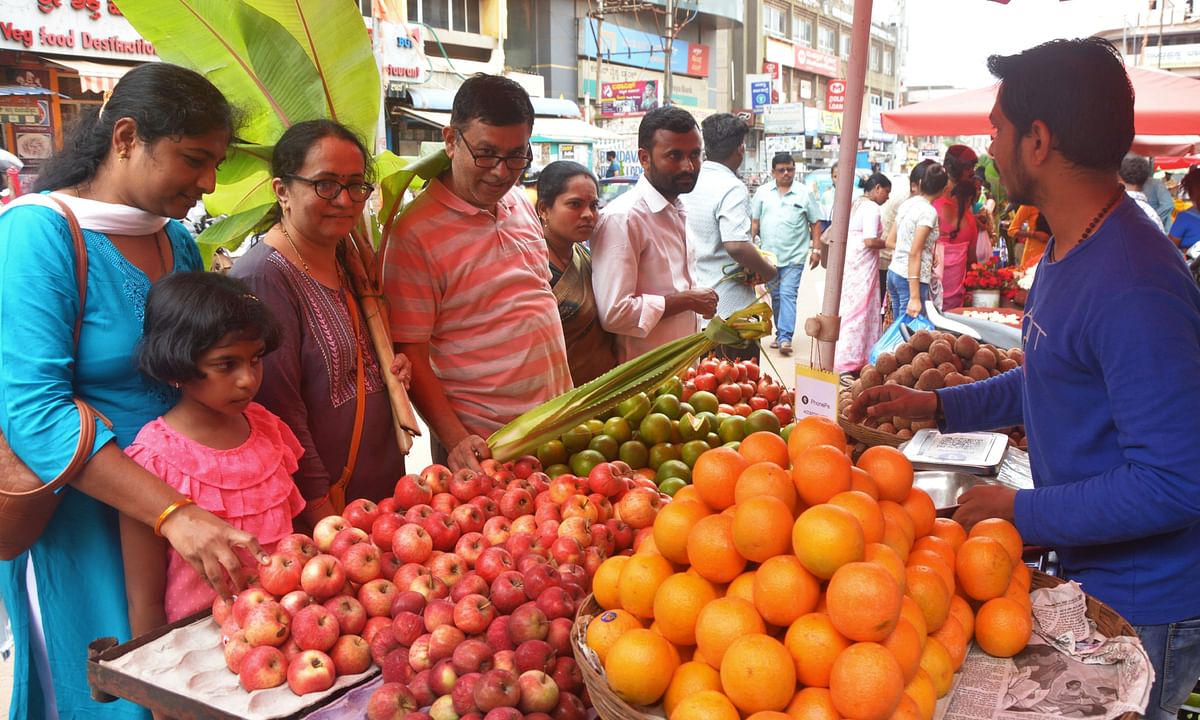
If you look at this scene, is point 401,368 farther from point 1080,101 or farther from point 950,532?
point 1080,101

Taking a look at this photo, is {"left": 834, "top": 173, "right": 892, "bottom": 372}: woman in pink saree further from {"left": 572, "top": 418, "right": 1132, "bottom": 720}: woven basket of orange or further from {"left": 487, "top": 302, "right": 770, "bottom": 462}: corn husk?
{"left": 572, "top": 418, "right": 1132, "bottom": 720}: woven basket of orange

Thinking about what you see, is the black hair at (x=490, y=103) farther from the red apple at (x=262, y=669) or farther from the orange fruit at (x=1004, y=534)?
the orange fruit at (x=1004, y=534)

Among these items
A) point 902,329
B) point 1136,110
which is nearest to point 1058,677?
point 902,329

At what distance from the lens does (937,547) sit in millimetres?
1559

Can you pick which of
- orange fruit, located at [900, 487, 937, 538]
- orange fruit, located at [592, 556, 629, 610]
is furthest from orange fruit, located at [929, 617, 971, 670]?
orange fruit, located at [592, 556, 629, 610]

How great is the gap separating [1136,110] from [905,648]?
5889mm

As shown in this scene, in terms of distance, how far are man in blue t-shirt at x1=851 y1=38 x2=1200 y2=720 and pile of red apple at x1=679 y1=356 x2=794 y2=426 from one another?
4.44 feet

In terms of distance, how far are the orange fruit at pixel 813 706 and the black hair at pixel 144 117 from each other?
5.69 feet

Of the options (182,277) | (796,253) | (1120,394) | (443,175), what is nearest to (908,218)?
(796,253)

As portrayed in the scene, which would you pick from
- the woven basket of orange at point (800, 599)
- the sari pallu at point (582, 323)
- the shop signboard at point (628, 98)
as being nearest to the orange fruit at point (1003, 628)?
the woven basket of orange at point (800, 599)

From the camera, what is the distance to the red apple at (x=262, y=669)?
1.55 metres

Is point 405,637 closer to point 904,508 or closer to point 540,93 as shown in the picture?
point 904,508

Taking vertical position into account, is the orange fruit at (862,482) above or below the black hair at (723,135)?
below

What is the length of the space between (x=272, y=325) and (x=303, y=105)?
42.2 inches
